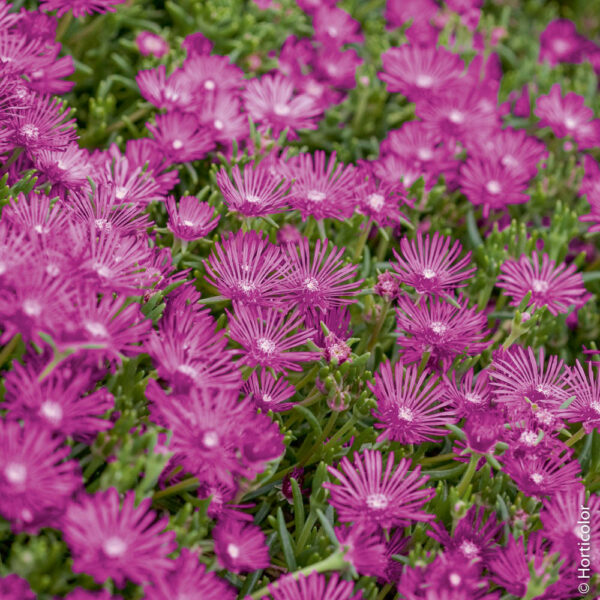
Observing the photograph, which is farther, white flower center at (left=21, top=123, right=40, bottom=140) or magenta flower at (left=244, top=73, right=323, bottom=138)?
magenta flower at (left=244, top=73, right=323, bottom=138)

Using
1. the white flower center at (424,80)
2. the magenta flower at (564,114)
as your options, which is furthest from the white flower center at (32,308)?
the magenta flower at (564,114)

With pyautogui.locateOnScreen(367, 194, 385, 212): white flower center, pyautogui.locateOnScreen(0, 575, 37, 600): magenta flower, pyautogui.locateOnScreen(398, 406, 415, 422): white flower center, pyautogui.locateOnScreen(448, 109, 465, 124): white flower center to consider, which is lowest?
pyautogui.locateOnScreen(0, 575, 37, 600): magenta flower

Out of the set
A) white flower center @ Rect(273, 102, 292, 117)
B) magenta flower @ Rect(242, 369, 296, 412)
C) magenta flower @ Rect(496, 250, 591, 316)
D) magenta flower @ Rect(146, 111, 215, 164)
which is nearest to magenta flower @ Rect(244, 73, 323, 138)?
white flower center @ Rect(273, 102, 292, 117)

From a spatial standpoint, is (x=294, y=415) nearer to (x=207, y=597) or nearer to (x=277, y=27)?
(x=207, y=597)

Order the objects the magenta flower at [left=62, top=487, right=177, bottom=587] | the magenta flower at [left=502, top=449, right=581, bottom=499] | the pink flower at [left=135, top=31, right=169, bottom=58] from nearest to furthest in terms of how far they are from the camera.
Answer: the magenta flower at [left=62, top=487, right=177, bottom=587] → the magenta flower at [left=502, top=449, right=581, bottom=499] → the pink flower at [left=135, top=31, right=169, bottom=58]

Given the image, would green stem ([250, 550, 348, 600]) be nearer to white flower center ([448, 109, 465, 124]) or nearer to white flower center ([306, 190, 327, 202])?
white flower center ([306, 190, 327, 202])

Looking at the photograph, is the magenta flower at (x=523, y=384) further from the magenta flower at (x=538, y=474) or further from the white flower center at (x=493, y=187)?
the white flower center at (x=493, y=187)
